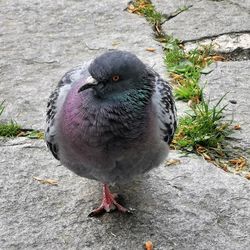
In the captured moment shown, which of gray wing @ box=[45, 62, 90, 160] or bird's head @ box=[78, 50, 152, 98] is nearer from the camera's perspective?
bird's head @ box=[78, 50, 152, 98]

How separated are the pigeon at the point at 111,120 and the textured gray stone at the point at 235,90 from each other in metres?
1.14

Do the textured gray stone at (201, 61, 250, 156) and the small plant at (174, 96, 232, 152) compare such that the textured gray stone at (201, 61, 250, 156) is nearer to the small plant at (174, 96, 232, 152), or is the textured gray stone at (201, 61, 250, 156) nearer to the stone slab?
the small plant at (174, 96, 232, 152)

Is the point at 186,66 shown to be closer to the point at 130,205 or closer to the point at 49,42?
the point at 49,42

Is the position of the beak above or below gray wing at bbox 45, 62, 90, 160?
above

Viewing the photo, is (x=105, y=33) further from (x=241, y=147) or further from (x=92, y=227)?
(x=92, y=227)

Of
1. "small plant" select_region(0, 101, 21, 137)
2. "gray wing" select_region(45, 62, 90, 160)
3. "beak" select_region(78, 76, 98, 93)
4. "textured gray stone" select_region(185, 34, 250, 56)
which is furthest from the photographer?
"textured gray stone" select_region(185, 34, 250, 56)

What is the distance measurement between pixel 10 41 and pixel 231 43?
223cm

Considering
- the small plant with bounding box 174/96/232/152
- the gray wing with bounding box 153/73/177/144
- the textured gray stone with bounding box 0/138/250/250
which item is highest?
the gray wing with bounding box 153/73/177/144

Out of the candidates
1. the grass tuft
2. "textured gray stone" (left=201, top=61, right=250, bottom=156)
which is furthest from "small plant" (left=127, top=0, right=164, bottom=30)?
"textured gray stone" (left=201, top=61, right=250, bottom=156)

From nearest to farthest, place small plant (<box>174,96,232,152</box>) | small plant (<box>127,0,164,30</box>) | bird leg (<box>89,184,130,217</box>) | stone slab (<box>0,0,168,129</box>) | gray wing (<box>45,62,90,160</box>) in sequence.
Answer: gray wing (<box>45,62,90,160</box>)
bird leg (<box>89,184,130,217</box>)
small plant (<box>174,96,232,152</box>)
stone slab (<box>0,0,168,129</box>)
small plant (<box>127,0,164,30</box>)

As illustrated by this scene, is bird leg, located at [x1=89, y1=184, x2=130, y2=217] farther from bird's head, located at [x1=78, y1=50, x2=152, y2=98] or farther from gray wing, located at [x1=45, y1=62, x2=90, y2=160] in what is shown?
bird's head, located at [x1=78, y1=50, x2=152, y2=98]

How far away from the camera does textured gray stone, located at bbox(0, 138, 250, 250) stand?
3.76 metres

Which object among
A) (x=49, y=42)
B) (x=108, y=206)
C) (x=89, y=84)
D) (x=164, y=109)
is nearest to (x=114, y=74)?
(x=89, y=84)

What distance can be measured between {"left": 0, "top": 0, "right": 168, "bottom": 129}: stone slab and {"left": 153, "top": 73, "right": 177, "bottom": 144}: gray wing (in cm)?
129
